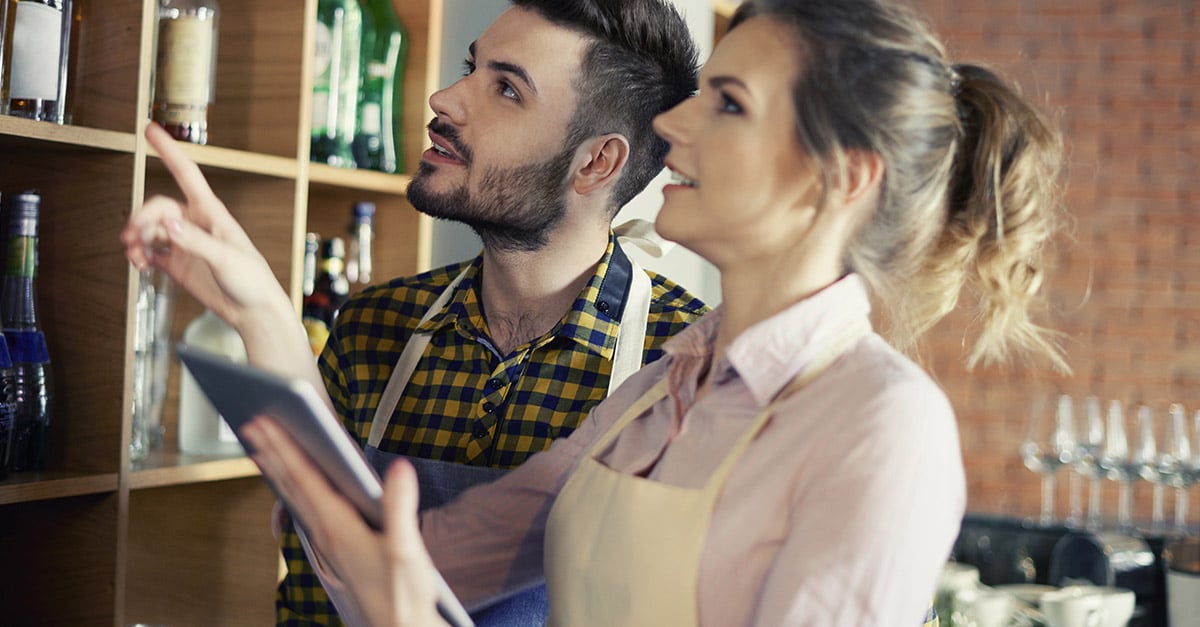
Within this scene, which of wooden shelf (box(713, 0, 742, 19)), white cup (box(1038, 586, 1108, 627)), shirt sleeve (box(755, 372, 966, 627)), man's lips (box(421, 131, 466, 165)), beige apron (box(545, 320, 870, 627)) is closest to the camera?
shirt sleeve (box(755, 372, 966, 627))

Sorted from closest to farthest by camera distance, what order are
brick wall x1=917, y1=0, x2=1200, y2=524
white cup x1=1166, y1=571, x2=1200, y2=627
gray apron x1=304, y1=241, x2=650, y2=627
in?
gray apron x1=304, y1=241, x2=650, y2=627 < white cup x1=1166, y1=571, x2=1200, y2=627 < brick wall x1=917, y1=0, x2=1200, y2=524

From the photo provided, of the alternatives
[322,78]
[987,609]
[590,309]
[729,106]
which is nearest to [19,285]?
[322,78]

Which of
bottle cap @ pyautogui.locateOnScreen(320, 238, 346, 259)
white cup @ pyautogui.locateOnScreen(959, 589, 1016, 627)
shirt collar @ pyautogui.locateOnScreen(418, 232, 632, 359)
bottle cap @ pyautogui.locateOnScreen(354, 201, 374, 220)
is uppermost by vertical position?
bottle cap @ pyautogui.locateOnScreen(354, 201, 374, 220)

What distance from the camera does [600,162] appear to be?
142 cm

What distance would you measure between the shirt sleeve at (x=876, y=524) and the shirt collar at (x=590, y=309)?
1.87 ft

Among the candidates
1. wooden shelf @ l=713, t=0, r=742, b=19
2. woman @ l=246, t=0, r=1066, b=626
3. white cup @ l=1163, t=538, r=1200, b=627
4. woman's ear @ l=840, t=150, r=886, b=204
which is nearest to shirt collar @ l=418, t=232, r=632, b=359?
woman @ l=246, t=0, r=1066, b=626

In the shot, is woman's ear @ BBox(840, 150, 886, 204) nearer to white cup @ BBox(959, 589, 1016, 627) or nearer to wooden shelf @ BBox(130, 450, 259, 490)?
wooden shelf @ BBox(130, 450, 259, 490)

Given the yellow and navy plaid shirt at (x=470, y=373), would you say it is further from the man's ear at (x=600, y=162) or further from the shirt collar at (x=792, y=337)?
the shirt collar at (x=792, y=337)

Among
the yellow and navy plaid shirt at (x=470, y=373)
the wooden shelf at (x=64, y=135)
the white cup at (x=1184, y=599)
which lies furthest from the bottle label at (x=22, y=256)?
the white cup at (x=1184, y=599)

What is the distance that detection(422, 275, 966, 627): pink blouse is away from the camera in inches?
29.0

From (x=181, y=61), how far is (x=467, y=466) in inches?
29.2

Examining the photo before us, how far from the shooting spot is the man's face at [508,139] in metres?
1.35

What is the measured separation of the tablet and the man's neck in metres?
0.54

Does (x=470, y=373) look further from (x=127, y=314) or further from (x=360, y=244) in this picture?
(x=360, y=244)
